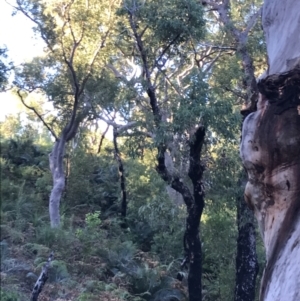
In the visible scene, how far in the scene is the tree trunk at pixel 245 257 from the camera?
12062 mm

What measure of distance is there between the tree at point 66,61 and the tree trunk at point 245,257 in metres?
7.55

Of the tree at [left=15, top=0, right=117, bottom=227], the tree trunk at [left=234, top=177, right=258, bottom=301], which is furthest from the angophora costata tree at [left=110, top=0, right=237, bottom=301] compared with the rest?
the tree at [left=15, top=0, right=117, bottom=227]

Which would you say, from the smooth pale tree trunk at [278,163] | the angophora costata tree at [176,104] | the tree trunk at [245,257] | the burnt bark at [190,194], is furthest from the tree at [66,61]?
the smooth pale tree trunk at [278,163]

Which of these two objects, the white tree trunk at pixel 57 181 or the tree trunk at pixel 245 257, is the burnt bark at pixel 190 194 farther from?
the white tree trunk at pixel 57 181

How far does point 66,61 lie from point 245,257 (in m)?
8.58

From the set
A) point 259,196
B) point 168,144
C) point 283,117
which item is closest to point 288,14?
point 283,117

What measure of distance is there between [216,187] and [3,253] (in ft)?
20.8

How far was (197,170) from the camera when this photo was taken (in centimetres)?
1186

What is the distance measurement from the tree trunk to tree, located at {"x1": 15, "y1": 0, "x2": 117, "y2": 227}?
7.55m

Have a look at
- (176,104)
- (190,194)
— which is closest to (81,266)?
(190,194)

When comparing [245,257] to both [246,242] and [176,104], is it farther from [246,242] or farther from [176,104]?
[176,104]

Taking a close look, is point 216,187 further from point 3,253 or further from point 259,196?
point 259,196

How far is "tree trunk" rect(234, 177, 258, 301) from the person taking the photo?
12.1 meters

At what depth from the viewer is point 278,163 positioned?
3.98m
